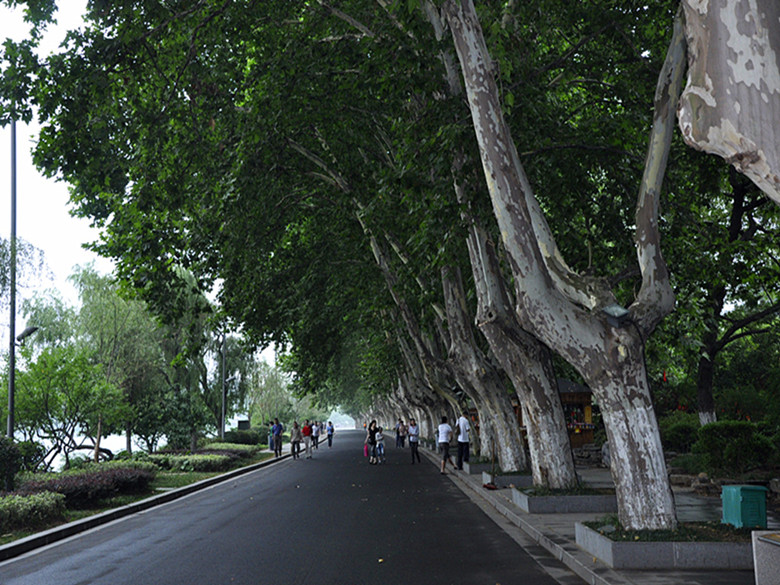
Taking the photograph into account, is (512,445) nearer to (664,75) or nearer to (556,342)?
(556,342)

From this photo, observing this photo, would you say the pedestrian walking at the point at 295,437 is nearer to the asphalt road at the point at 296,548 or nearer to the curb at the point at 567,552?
the asphalt road at the point at 296,548

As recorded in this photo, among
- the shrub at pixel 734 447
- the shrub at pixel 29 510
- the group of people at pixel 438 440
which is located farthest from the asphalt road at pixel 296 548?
the group of people at pixel 438 440

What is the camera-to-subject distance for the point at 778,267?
53.2ft

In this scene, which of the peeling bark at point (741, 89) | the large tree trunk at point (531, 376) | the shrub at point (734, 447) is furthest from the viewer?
the shrub at point (734, 447)

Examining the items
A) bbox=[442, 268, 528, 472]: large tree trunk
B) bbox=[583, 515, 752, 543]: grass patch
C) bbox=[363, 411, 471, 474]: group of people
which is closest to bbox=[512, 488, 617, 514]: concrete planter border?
bbox=[583, 515, 752, 543]: grass patch

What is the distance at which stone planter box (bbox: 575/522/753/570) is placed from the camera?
7.89 m

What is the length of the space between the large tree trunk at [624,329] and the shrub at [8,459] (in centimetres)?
1106

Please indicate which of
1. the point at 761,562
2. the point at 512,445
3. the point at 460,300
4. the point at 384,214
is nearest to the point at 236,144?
the point at 384,214

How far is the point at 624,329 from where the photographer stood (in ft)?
29.3

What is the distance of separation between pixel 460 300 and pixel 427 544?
32.6 ft

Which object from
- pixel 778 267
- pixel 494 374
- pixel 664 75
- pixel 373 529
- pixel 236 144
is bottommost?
pixel 373 529

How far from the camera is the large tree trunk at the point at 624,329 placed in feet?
29.0

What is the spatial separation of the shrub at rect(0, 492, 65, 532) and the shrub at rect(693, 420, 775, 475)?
13.4 metres

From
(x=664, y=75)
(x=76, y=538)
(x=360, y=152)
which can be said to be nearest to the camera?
(x=664, y=75)
